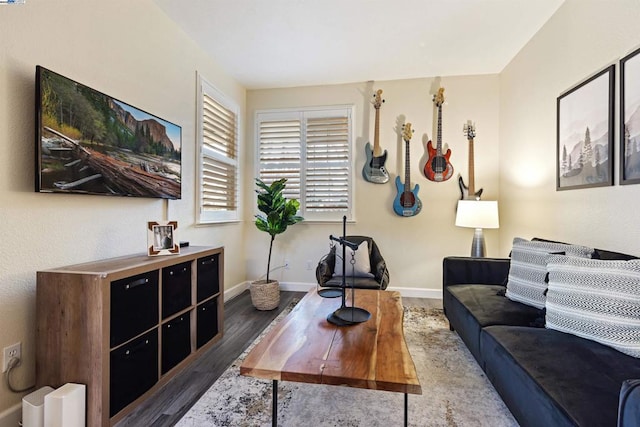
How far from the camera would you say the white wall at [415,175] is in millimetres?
3830

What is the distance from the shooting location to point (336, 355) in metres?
1.38

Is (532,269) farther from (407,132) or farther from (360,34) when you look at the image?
(360,34)

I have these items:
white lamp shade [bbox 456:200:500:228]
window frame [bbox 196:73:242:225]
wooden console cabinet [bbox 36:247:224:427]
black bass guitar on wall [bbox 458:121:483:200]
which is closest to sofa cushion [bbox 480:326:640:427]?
white lamp shade [bbox 456:200:500:228]

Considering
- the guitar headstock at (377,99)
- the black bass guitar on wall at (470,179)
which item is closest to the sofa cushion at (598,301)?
the black bass guitar on wall at (470,179)

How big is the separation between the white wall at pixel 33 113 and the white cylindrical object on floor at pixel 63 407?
13.5 inches

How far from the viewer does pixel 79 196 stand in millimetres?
1906

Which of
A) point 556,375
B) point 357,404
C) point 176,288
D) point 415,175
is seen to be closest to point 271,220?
point 176,288

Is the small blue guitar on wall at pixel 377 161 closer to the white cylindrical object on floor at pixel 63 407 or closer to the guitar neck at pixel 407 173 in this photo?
the guitar neck at pixel 407 173

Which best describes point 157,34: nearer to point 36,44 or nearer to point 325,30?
point 36,44

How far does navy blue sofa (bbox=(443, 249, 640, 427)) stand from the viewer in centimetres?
101

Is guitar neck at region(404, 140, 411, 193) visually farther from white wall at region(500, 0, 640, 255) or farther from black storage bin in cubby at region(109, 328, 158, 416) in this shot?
black storage bin in cubby at region(109, 328, 158, 416)

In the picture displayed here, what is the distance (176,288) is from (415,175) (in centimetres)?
307

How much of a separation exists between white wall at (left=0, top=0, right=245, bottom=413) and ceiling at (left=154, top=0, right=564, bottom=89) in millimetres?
506

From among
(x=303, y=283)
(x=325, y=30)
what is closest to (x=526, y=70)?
(x=325, y=30)
